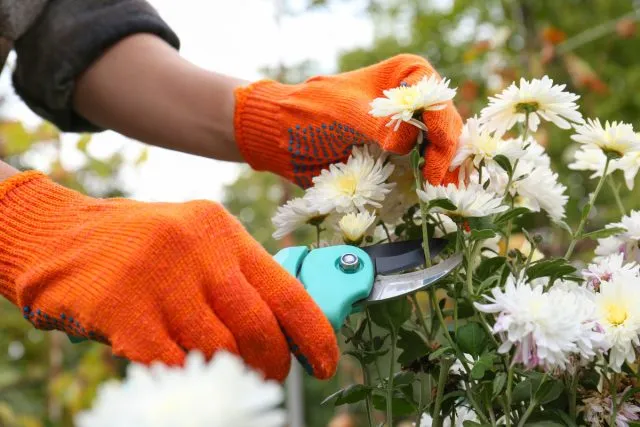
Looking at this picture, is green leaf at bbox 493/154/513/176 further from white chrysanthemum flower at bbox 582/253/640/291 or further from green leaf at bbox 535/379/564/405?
green leaf at bbox 535/379/564/405

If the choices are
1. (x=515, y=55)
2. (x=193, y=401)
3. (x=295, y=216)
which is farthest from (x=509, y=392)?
(x=515, y=55)

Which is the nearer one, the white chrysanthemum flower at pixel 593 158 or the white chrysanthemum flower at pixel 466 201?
the white chrysanthemum flower at pixel 466 201

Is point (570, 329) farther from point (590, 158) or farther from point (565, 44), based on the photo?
point (565, 44)

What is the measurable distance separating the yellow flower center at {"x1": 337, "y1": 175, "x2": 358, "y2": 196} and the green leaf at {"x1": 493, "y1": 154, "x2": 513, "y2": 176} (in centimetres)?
17

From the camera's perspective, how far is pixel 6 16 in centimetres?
134

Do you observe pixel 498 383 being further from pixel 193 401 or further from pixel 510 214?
pixel 193 401

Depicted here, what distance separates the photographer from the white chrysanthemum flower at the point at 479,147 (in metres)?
0.87

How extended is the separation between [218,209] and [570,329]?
359mm

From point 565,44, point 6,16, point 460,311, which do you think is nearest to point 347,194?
point 460,311

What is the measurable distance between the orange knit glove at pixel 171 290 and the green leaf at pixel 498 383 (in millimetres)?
169

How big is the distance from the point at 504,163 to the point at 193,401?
1.90ft

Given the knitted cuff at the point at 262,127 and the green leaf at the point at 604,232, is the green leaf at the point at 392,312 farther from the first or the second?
the knitted cuff at the point at 262,127

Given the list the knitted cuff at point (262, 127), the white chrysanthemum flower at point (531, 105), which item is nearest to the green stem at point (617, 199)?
the white chrysanthemum flower at point (531, 105)

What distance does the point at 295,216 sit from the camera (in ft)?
3.08
